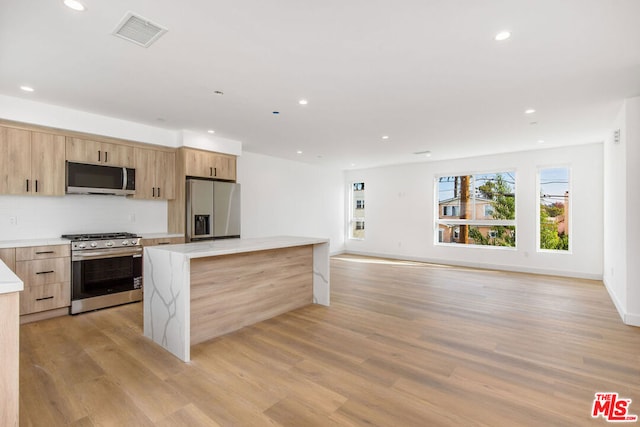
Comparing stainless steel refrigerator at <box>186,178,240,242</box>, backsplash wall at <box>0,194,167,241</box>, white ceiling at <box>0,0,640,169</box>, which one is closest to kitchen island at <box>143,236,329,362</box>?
white ceiling at <box>0,0,640,169</box>

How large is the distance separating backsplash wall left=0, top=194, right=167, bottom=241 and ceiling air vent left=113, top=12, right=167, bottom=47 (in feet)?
9.88

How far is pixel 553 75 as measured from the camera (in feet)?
9.62

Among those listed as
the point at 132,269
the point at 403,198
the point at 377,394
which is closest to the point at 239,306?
the point at 377,394

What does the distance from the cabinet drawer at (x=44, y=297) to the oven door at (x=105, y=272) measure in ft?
0.25

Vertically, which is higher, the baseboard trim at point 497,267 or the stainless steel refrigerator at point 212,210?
the stainless steel refrigerator at point 212,210

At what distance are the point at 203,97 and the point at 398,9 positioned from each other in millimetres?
2402

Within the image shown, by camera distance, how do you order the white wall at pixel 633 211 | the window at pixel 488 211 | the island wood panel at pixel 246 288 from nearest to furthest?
the island wood panel at pixel 246 288, the white wall at pixel 633 211, the window at pixel 488 211

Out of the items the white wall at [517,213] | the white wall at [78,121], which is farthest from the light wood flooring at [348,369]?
the white wall at [78,121]

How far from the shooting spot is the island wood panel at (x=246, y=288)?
2.99 metres

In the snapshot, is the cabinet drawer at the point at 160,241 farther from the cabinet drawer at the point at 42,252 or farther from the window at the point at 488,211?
the window at the point at 488,211

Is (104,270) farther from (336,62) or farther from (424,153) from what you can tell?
(424,153)

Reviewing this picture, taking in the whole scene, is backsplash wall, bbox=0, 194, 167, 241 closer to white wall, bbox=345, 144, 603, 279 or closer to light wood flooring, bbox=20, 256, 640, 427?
light wood flooring, bbox=20, 256, 640, 427

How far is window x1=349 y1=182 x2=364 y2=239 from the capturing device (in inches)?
371

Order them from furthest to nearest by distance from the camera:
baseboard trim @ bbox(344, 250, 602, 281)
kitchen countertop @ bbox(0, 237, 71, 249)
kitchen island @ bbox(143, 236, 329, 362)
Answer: baseboard trim @ bbox(344, 250, 602, 281)
kitchen countertop @ bbox(0, 237, 71, 249)
kitchen island @ bbox(143, 236, 329, 362)
